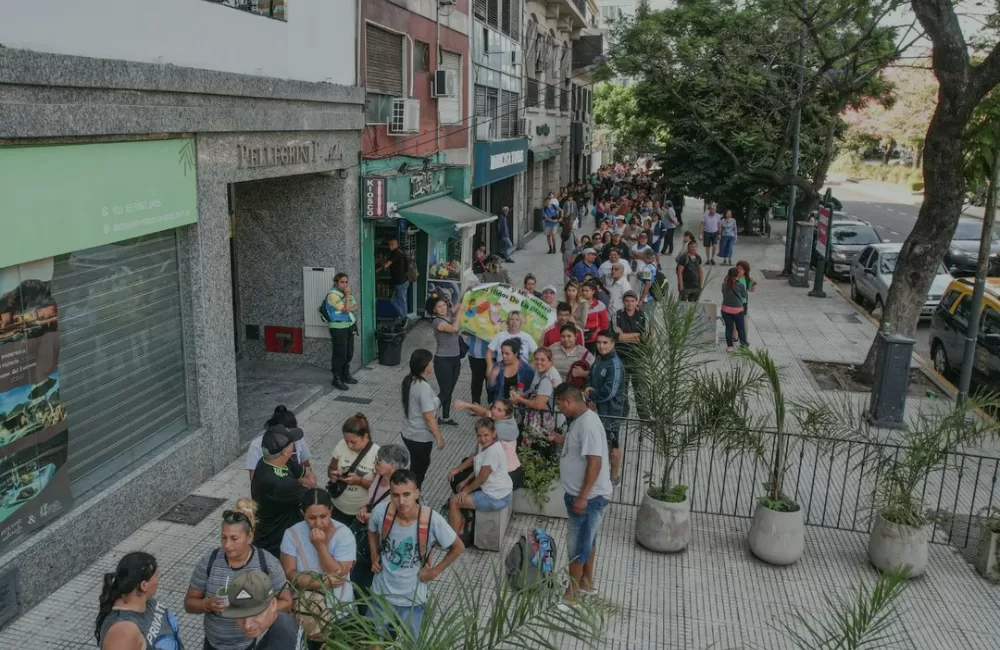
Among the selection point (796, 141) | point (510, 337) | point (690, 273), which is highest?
point (796, 141)

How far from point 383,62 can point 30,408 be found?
31.6 feet

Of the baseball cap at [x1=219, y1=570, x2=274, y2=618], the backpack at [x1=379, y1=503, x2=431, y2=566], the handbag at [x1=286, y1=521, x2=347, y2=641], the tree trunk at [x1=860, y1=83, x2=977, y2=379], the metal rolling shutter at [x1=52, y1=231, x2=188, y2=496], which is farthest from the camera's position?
the tree trunk at [x1=860, y1=83, x2=977, y2=379]

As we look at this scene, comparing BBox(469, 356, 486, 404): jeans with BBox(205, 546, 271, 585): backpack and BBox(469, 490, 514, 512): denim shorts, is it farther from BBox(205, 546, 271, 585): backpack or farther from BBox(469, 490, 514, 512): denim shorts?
BBox(205, 546, 271, 585): backpack

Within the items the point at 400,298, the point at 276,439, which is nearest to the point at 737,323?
the point at 400,298

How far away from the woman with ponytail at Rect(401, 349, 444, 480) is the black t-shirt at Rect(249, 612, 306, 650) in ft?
12.0

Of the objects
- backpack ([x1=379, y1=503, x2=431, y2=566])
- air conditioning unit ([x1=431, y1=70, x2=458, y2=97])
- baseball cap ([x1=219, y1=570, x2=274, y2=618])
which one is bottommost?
backpack ([x1=379, y1=503, x2=431, y2=566])

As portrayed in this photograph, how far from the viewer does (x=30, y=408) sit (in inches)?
267

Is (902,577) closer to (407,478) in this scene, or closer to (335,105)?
(407,478)

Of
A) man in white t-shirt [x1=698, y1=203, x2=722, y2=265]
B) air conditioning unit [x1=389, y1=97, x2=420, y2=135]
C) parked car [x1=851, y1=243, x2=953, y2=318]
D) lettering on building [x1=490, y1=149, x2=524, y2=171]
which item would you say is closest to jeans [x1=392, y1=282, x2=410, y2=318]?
air conditioning unit [x1=389, y1=97, x2=420, y2=135]

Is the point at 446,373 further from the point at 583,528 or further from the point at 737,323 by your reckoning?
the point at 737,323

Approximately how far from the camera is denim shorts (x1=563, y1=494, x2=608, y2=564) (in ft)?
22.1

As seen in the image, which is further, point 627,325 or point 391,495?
point 627,325

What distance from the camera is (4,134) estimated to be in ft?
20.0

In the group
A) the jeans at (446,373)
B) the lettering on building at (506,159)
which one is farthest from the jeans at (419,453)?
the lettering on building at (506,159)
